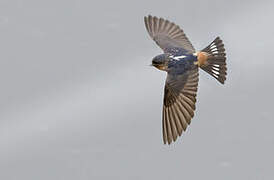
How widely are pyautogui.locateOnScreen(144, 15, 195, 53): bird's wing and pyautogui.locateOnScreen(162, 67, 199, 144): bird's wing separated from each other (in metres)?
0.28

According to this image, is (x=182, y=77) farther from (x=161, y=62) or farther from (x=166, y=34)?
(x=166, y=34)

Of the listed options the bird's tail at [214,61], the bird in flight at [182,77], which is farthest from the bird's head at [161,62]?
the bird's tail at [214,61]

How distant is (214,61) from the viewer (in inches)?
209

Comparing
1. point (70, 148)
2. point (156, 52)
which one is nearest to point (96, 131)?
point (70, 148)

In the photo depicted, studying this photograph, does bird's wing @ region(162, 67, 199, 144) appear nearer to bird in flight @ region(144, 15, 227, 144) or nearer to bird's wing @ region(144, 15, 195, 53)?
bird in flight @ region(144, 15, 227, 144)

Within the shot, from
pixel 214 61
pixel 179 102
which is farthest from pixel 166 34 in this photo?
pixel 179 102

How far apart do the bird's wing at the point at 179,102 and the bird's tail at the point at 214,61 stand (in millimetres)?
86

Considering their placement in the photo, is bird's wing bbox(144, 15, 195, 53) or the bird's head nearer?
the bird's head

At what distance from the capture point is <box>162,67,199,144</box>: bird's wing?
201 inches

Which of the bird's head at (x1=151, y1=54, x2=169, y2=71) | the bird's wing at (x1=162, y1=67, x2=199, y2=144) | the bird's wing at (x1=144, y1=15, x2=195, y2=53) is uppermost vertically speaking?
the bird's wing at (x1=144, y1=15, x2=195, y2=53)

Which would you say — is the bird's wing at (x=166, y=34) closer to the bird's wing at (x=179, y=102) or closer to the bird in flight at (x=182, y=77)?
the bird in flight at (x=182, y=77)

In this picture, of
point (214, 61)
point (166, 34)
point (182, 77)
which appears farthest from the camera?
point (166, 34)

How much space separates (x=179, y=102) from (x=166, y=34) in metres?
0.51

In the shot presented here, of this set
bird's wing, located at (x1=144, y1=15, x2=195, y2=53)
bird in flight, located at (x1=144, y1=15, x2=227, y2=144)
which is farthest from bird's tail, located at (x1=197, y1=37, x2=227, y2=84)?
bird's wing, located at (x1=144, y1=15, x2=195, y2=53)
